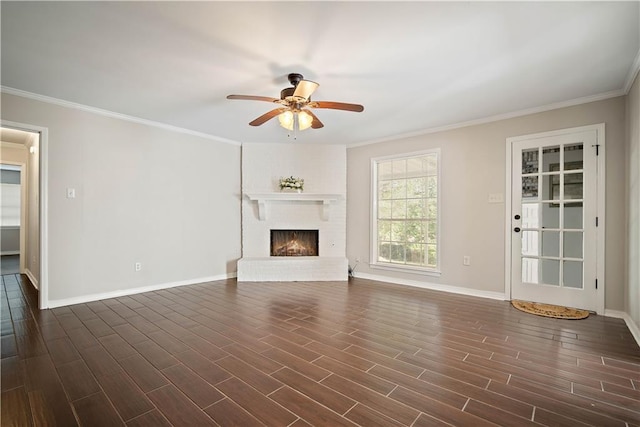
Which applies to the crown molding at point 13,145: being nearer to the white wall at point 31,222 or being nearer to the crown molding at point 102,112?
the white wall at point 31,222

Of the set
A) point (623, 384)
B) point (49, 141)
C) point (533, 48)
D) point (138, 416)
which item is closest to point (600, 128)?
point (533, 48)

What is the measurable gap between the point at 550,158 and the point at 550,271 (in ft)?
4.65

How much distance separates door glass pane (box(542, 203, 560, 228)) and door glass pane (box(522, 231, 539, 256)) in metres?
0.17

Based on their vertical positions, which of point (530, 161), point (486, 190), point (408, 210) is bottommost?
point (408, 210)

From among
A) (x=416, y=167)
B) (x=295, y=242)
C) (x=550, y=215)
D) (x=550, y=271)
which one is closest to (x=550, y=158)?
(x=550, y=215)

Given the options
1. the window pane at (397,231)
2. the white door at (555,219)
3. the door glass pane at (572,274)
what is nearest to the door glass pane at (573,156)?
the white door at (555,219)

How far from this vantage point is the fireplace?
577 centimetres

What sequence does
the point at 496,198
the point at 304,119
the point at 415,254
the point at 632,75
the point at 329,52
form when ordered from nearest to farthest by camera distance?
the point at 329,52 < the point at 632,75 < the point at 304,119 < the point at 496,198 < the point at 415,254

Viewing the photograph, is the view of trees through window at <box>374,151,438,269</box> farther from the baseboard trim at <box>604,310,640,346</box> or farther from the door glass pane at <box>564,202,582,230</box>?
the baseboard trim at <box>604,310,640,346</box>

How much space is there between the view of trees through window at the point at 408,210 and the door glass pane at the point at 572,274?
1.55 meters

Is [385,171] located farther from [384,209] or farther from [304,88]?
[304,88]

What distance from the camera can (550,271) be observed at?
3.77 m

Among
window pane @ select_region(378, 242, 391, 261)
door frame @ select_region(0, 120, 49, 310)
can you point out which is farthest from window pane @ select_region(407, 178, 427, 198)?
door frame @ select_region(0, 120, 49, 310)

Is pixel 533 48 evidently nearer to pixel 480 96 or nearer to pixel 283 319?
pixel 480 96
